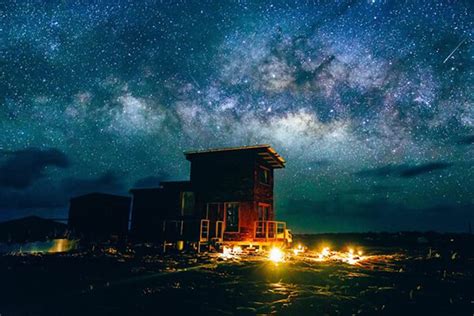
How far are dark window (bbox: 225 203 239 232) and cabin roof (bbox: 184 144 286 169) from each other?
4.59m

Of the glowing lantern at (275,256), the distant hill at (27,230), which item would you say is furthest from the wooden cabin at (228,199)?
the distant hill at (27,230)

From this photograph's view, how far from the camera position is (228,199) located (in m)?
26.4

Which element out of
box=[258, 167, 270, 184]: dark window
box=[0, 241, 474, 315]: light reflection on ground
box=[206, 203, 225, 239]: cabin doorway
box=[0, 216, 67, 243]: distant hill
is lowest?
box=[0, 241, 474, 315]: light reflection on ground

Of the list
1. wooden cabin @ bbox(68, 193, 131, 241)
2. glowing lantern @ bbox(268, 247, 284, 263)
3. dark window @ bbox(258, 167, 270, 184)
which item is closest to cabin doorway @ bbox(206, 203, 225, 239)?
dark window @ bbox(258, 167, 270, 184)

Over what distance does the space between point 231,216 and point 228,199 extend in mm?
1469

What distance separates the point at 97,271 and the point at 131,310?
742 centimetres

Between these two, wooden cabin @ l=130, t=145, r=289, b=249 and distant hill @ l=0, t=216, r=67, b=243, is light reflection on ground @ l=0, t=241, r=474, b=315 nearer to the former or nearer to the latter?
distant hill @ l=0, t=216, r=67, b=243

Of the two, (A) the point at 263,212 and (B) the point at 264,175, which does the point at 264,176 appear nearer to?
(B) the point at 264,175

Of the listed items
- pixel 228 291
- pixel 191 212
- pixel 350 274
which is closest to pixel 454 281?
pixel 350 274

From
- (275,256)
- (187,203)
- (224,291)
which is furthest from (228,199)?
(224,291)

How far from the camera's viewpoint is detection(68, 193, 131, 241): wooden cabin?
110ft

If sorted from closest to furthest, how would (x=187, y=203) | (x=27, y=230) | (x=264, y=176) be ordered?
(x=27, y=230), (x=264, y=176), (x=187, y=203)

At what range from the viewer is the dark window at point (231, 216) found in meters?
26.1

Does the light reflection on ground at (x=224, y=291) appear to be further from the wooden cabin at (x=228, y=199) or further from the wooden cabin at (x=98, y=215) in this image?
the wooden cabin at (x=98, y=215)
